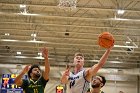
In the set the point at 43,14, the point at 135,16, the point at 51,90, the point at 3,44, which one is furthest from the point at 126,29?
the point at 51,90

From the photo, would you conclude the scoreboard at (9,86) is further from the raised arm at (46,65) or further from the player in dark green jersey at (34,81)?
the raised arm at (46,65)

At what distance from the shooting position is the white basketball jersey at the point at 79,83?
487 cm

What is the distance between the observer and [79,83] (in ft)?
16.1

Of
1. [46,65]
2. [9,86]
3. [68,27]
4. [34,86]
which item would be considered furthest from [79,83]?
[9,86]

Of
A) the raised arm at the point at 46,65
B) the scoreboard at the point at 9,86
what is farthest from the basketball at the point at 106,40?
the scoreboard at the point at 9,86

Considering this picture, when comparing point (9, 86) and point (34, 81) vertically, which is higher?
point (34, 81)

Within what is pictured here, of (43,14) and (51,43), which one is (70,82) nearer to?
(43,14)

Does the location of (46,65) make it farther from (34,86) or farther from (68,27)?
(68,27)

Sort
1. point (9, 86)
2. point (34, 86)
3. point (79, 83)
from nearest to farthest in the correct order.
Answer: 1. point (79, 83)
2. point (34, 86)
3. point (9, 86)

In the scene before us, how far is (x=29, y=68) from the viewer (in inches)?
221

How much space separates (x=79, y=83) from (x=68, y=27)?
14.5m

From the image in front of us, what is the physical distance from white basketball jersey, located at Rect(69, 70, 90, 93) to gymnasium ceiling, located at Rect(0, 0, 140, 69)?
10596 mm

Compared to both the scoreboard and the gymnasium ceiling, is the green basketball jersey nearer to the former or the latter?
the gymnasium ceiling

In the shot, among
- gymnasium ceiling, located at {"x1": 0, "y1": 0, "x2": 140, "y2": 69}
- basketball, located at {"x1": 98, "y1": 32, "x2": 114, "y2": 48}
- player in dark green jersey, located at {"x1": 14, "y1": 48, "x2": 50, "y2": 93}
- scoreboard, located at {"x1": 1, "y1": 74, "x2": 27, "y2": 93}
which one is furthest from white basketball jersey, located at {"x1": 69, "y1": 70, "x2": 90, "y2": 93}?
scoreboard, located at {"x1": 1, "y1": 74, "x2": 27, "y2": 93}
